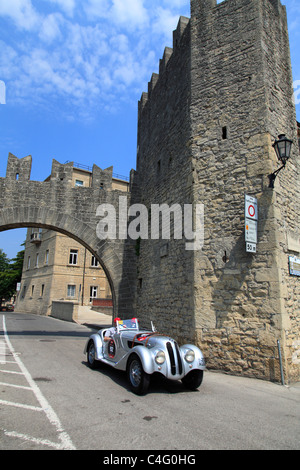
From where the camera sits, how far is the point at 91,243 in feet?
37.2

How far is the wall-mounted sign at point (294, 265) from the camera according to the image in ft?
22.0

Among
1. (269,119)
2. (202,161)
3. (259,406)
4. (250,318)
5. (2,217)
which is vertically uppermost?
(269,119)

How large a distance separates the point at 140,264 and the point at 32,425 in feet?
27.5

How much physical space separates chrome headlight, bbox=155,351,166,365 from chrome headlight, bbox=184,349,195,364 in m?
0.45

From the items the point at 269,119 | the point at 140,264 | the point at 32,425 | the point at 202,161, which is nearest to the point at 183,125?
the point at 202,161

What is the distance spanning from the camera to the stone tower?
632cm

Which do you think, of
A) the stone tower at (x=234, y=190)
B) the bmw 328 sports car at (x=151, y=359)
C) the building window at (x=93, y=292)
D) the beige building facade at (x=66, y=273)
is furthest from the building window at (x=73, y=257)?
the bmw 328 sports car at (x=151, y=359)

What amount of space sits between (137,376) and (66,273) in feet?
79.2

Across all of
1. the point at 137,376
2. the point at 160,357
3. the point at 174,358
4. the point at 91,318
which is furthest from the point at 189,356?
the point at 91,318

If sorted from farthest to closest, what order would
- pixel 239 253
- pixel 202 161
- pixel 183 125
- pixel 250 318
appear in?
pixel 183 125 < pixel 202 161 < pixel 239 253 < pixel 250 318

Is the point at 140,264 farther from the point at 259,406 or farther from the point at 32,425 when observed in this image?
the point at 32,425

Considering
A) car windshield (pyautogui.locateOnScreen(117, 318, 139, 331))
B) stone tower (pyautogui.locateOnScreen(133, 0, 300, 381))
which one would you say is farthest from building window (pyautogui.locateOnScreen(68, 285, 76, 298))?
car windshield (pyautogui.locateOnScreen(117, 318, 139, 331))
